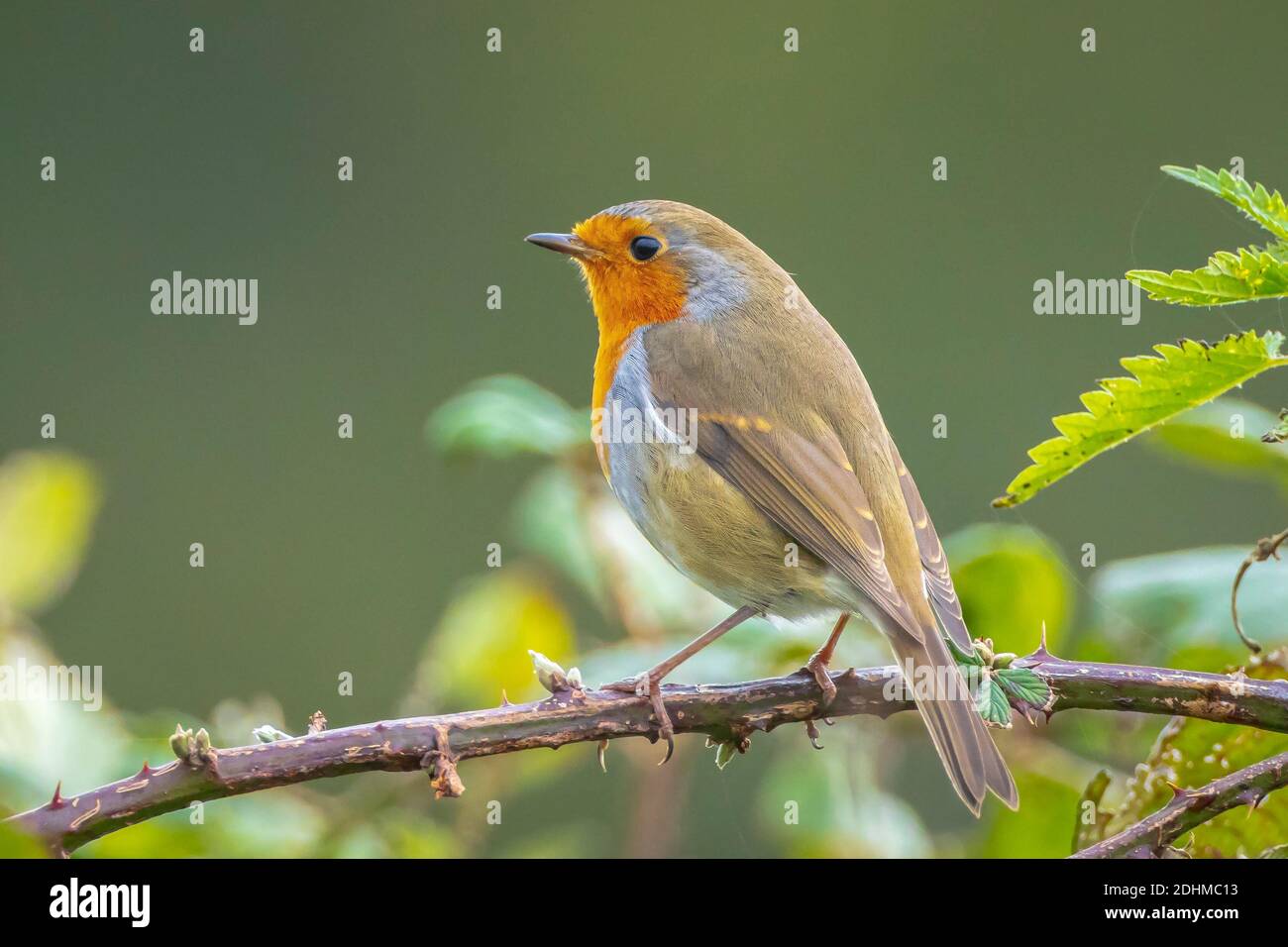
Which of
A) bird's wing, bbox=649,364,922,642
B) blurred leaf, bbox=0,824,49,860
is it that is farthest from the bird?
blurred leaf, bbox=0,824,49,860

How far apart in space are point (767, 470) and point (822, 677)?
2.35 ft

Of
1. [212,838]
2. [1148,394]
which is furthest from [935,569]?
[212,838]

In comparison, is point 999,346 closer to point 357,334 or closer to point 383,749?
point 357,334

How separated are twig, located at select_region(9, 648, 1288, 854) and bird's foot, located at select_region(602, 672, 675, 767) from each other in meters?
0.02

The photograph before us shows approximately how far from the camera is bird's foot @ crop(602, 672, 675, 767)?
2.28 metres

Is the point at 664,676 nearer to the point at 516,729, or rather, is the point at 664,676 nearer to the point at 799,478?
the point at 516,729

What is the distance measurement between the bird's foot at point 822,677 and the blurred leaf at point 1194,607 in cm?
51

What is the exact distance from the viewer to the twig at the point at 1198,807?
70.6 inches

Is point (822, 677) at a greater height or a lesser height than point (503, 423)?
lesser

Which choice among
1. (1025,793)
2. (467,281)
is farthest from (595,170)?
(1025,793)

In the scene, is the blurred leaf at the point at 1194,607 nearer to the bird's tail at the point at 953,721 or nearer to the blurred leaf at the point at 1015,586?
the blurred leaf at the point at 1015,586

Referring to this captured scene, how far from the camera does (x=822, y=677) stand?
2645mm

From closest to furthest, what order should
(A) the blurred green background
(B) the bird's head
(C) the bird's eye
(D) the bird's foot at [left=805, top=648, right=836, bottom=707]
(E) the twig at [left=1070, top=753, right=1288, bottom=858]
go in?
(E) the twig at [left=1070, top=753, right=1288, bottom=858], (D) the bird's foot at [left=805, top=648, right=836, bottom=707], (B) the bird's head, (C) the bird's eye, (A) the blurred green background

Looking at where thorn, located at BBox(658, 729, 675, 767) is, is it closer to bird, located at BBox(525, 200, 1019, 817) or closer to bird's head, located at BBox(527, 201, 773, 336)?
bird, located at BBox(525, 200, 1019, 817)
